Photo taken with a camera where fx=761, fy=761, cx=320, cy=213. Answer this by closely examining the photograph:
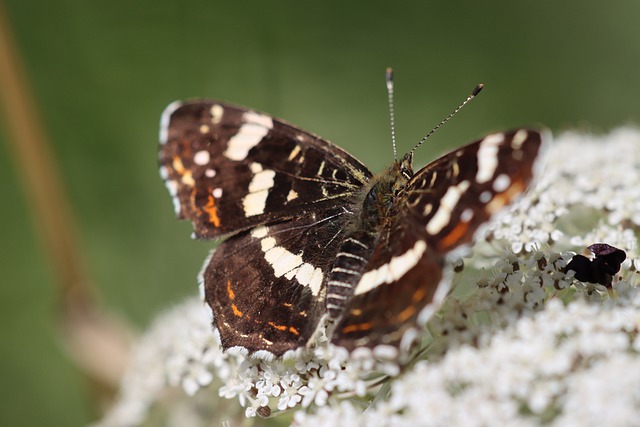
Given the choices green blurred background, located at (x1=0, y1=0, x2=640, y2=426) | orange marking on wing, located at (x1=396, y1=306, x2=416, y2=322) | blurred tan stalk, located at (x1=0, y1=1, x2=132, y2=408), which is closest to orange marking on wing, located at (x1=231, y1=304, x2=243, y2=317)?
orange marking on wing, located at (x1=396, y1=306, x2=416, y2=322)

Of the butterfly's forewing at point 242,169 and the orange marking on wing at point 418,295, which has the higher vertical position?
the butterfly's forewing at point 242,169

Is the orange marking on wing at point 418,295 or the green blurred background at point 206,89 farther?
the green blurred background at point 206,89

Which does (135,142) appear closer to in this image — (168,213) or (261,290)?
(168,213)

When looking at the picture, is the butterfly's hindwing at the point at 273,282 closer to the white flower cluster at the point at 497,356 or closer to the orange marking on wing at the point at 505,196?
the white flower cluster at the point at 497,356

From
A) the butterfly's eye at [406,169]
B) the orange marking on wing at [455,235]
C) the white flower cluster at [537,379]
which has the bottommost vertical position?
the white flower cluster at [537,379]

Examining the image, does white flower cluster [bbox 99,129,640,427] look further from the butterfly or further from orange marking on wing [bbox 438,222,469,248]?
orange marking on wing [bbox 438,222,469,248]

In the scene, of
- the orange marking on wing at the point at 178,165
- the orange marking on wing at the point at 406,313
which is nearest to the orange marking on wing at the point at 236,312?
the orange marking on wing at the point at 178,165
